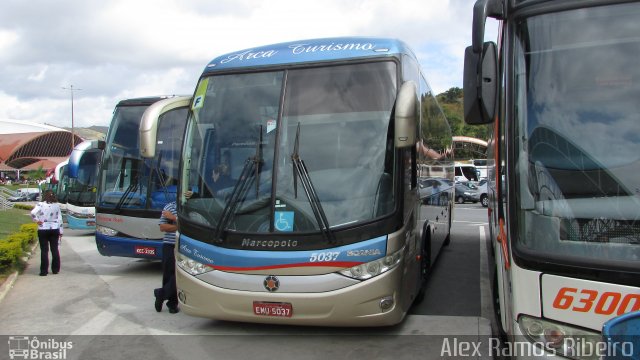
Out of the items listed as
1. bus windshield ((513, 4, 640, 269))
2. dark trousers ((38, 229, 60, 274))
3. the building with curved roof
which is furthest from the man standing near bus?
the building with curved roof

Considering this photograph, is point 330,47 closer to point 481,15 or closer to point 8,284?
point 481,15

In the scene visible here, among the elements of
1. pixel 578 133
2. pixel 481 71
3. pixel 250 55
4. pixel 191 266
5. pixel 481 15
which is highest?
pixel 250 55

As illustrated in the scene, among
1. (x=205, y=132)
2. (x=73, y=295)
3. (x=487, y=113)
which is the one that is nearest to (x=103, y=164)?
(x=73, y=295)

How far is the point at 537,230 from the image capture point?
3.72m

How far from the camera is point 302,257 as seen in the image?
5379 millimetres

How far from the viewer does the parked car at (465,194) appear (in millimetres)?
34406

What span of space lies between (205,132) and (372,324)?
2725 mm

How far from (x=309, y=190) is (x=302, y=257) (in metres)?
0.66

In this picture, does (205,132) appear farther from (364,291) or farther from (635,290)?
(635,290)

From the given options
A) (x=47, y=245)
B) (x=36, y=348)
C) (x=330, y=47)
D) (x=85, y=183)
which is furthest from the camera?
(x=85, y=183)

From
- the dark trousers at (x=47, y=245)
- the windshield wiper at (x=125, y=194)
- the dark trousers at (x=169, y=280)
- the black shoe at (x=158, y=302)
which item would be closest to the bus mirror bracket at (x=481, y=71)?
the dark trousers at (x=169, y=280)

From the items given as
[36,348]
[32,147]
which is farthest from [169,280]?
[32,147]

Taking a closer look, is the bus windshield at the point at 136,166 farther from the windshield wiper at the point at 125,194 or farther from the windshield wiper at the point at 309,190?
the windshield wiper at the point at 309,190

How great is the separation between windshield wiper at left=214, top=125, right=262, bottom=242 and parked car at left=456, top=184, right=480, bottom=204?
30069mm
